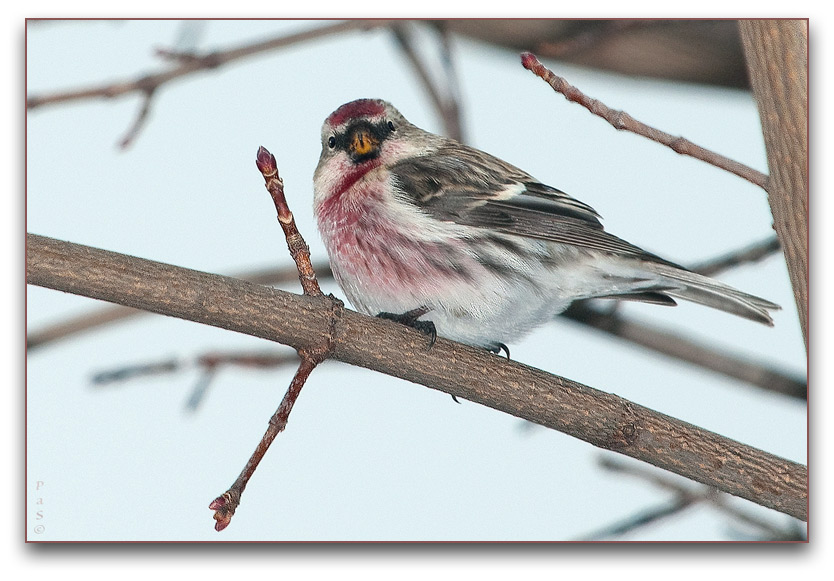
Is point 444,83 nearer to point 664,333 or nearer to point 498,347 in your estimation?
point 498,347

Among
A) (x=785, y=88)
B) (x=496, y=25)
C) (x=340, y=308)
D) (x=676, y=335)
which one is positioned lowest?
(x=340, y=308)

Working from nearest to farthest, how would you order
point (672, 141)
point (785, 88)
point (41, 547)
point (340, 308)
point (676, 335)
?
1. point (672, 141)
2. point (340, 308)
3. point (785, 88)
4. point (41, 547)
5. point (676, 335)

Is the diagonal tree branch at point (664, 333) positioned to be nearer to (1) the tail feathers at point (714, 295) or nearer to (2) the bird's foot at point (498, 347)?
(1) the tail feathers at point (714, 295)

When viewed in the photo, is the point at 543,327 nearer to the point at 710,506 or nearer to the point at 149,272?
the point at 710,506

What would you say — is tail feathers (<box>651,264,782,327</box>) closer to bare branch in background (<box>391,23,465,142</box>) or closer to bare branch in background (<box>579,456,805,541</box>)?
bare branch in background (<box>579,456,805,541</box>)

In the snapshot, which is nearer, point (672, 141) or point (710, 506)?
point (672, 141)

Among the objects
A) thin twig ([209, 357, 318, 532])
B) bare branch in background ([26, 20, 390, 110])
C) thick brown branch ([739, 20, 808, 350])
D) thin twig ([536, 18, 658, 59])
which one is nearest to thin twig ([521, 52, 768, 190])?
thick brown branch ([739, 20, 808, 350])
